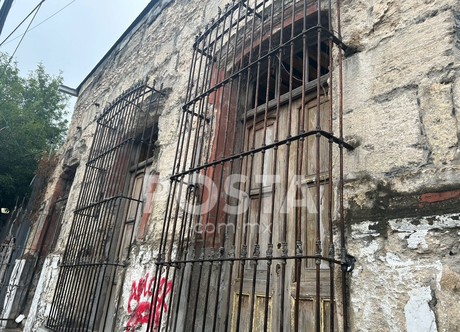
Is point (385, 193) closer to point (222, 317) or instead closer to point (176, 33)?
point (222, 317)

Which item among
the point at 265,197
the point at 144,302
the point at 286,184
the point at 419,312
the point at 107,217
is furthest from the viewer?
the point at 107,217

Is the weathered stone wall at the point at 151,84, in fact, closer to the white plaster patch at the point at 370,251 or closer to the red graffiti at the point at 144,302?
the red graffiti at the point at 144,302

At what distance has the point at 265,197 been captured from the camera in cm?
227

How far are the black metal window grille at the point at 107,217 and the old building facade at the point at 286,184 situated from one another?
2 centimetres

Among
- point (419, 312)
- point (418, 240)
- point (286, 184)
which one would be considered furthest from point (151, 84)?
point (419, 312)

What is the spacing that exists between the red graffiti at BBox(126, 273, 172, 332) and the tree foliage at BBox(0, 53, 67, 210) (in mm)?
5756

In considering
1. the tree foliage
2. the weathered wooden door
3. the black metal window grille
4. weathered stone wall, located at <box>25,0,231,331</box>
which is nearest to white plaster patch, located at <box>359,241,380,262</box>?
the weathered wooden door

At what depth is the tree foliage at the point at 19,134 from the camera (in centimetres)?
844

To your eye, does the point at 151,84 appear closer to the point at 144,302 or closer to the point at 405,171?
the point at 144,302

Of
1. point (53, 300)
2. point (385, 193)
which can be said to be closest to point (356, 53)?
point (385, 193)

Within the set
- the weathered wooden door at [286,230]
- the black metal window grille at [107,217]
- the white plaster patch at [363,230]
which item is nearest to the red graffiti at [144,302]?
the black metal window grille at [107,217]

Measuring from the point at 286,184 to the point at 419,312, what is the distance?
0.80 m

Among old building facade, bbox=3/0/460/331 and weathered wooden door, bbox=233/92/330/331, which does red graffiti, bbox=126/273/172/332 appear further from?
weathered wooden door, bbox=233/92/330/331

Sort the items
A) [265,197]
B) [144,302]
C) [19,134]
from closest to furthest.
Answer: [265,197] → [144,302] → [19,134]
